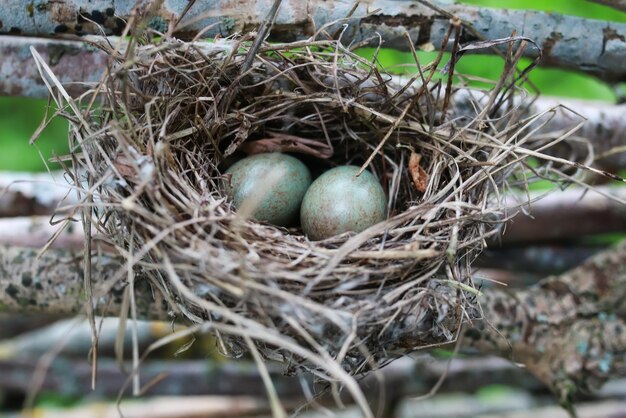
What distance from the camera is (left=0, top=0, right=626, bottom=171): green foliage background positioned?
207 centimetres

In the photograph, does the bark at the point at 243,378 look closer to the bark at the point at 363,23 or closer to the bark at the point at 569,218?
the bark at the point at 569,218

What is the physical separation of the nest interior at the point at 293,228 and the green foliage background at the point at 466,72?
0.77m

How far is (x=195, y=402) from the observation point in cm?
220

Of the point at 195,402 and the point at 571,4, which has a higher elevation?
the point at 571,4

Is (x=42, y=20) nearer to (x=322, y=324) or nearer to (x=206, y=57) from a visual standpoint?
(x=206, y=57)

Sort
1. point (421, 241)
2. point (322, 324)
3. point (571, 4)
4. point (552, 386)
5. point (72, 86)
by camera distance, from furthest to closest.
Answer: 1. point (571, 4)
2. point (552, 386)
3. point (72, 86)
4. point (421, 241)
5. point (322, 324)

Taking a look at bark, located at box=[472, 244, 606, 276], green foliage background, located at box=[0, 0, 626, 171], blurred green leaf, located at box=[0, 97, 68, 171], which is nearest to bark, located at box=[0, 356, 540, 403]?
bark, located at box=[472, 244, 606, 276]

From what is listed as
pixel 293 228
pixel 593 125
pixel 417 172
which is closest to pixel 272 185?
pixel 293 228

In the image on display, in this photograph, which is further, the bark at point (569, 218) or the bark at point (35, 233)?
the bark at point (569, 218)

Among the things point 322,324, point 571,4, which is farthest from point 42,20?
point 571,4

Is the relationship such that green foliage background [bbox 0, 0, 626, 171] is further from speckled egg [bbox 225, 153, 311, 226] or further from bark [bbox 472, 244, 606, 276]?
speckled egg [bbox 225, 153, 311, 226]

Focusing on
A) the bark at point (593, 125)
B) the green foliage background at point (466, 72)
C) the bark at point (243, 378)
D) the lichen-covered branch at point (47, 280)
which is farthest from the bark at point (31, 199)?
the bark at point (593, 125)

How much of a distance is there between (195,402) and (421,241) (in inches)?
58.6

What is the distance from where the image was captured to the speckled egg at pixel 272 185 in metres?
1.08
